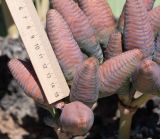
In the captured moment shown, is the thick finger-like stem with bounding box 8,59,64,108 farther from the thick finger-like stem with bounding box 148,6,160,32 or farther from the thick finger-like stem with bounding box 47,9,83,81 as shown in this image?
the thick finger-like stem with bounding box 148,6,160,32

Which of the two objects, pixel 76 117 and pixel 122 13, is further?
pixel 122 13

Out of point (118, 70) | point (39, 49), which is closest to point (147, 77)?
point (118, 70)

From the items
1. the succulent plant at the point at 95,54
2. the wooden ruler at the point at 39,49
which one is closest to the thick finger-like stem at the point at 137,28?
the succulent plant at the point at 95,54

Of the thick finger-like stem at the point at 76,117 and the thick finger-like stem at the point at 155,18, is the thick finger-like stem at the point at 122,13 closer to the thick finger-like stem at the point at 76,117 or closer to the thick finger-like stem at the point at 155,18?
the thick finger-like stem at the point at 155,18

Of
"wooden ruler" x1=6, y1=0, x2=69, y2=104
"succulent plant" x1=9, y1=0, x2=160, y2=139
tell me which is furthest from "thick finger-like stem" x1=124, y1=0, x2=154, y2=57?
"wooden ruler" x1=6, y1=0, x2=69, y2=104

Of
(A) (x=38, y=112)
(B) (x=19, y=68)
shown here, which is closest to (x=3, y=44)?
(A) (x=38, y=112)

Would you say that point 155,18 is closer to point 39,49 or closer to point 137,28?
point 137,28

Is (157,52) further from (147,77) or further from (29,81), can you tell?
(29,81)
